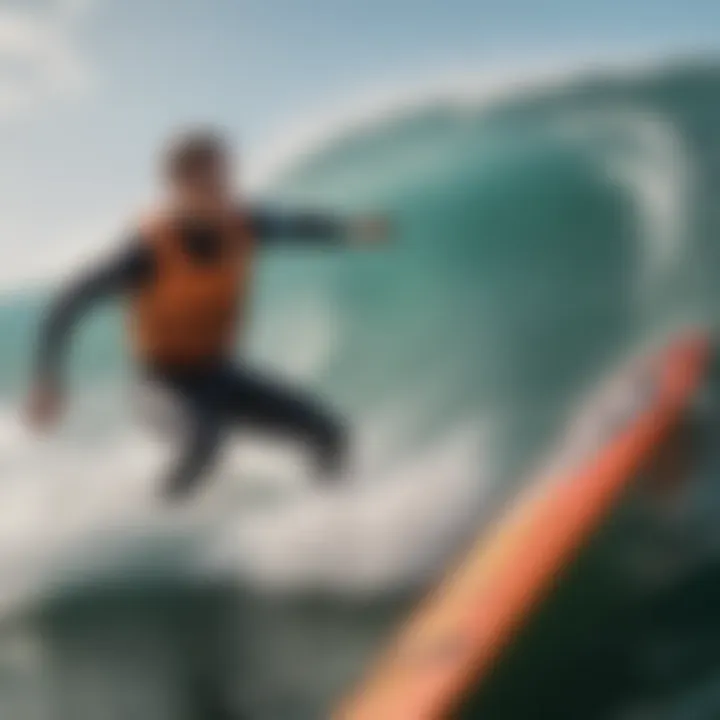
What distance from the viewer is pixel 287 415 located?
3.98ft

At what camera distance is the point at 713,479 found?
130 cm

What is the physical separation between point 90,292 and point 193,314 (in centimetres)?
10

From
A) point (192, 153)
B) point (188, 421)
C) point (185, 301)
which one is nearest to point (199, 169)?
point (192, 153)

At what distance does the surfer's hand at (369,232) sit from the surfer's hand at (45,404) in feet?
1.04

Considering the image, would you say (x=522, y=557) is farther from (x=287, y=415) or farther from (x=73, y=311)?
(x=73, y=311)

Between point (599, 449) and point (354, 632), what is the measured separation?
298mm

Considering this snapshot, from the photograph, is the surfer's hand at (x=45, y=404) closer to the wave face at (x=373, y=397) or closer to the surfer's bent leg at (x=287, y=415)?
the wave face at (x=373, y=397)

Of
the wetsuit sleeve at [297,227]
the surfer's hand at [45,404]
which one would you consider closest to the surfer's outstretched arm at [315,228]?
the wetsuit sleeve at [297,227]

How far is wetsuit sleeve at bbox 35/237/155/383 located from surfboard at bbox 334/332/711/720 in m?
0.40

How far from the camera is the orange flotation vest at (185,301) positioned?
119 centimetres

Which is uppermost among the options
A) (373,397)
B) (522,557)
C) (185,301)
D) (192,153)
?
(192,153)

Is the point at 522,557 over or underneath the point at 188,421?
underneath

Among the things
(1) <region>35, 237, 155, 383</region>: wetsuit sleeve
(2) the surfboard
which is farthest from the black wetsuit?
(2) the surfboard

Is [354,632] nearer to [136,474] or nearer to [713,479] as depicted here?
[136,474]
